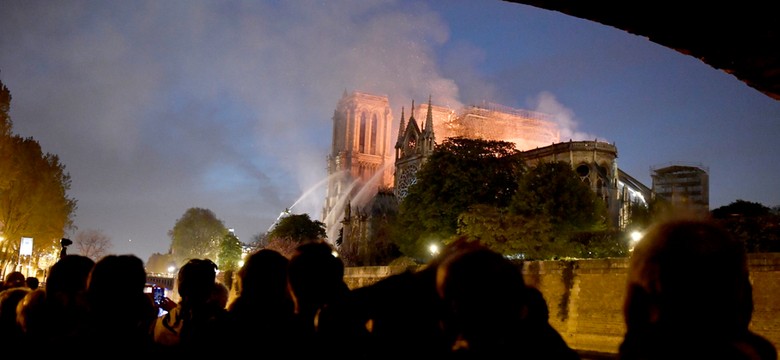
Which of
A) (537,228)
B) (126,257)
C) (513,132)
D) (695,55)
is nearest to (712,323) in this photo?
(695,55)

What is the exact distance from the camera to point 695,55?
14.3ft

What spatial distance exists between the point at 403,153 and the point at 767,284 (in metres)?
66.9

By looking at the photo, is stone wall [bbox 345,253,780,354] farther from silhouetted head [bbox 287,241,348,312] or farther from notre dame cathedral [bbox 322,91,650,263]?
notre dame cathedral [bbox 322,91,650,263]

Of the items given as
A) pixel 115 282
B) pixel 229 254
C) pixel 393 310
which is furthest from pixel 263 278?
pixel 229 254

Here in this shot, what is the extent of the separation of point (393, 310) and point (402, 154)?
80.8 metres

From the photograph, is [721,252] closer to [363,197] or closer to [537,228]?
[537,228]

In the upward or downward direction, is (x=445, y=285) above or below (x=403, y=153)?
below

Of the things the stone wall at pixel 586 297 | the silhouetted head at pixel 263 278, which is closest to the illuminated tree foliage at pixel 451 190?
the stone wall at pixel 586 297

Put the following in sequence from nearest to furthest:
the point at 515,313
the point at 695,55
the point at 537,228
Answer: the point at 515,313, the point at 695,55, the point at 537,228

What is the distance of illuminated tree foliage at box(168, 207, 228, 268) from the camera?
358 feet

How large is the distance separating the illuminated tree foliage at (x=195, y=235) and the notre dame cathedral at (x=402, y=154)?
20069 millimetres

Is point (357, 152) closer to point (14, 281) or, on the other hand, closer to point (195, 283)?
point (14, 281)

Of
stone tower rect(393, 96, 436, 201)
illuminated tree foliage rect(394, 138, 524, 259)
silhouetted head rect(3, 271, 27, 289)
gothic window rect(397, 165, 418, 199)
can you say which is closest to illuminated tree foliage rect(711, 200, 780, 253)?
illuminated tree foliage rect(394, 138, 524, 259)

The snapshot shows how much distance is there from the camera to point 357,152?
116812mm
